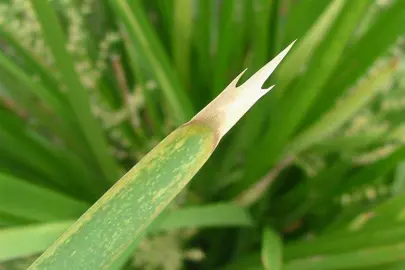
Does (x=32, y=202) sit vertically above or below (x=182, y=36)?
below

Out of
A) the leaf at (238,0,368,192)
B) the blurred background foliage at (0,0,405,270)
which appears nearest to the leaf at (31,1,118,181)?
the blurred background foliage at (0,0,405,270)

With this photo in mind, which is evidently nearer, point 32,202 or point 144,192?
point 144,192

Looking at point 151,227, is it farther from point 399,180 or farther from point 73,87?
point 399,180

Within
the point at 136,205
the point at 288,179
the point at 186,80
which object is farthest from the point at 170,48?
the point at 136,205

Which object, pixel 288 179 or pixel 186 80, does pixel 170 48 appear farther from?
pixel 288 179

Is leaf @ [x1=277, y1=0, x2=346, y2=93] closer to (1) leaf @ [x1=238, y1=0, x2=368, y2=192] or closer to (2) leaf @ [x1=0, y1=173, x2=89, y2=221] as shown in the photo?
(1) leaf @ [x1=238, y1=0, x2=368, y2=192]

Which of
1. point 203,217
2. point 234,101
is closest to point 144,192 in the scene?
point 234,101

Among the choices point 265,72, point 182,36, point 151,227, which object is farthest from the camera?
point 182,36
